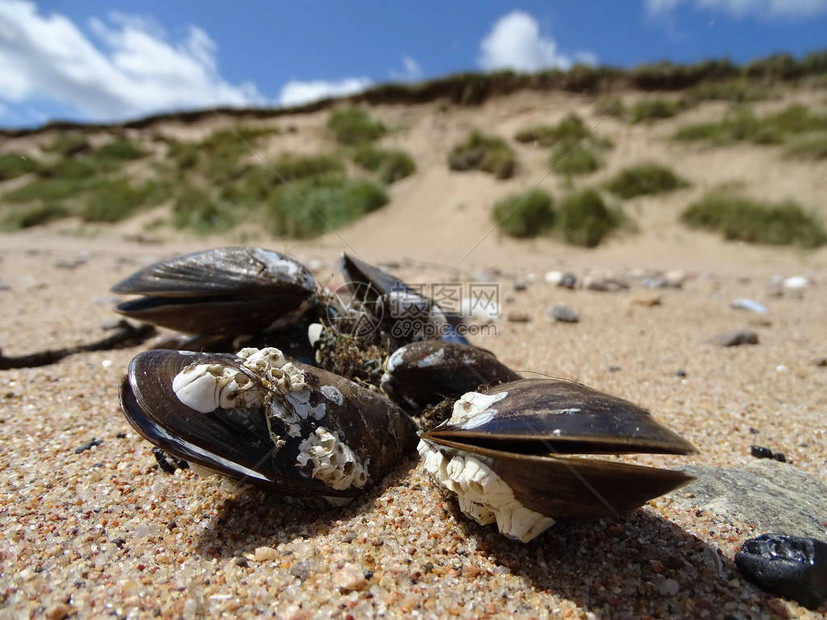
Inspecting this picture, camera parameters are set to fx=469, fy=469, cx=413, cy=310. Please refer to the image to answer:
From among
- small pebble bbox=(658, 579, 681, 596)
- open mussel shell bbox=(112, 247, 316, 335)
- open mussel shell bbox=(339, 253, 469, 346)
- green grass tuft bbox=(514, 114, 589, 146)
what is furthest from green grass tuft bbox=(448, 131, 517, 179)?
small pebble bbox=(658, 579, 681, 596)

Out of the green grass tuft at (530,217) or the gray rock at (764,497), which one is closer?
the gray rock at (764,497)

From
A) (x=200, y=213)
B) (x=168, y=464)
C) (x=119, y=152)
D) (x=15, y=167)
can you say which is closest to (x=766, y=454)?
(x=168, y=464)

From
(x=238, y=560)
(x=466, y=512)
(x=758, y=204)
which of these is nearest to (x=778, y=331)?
(x=466, y=512)

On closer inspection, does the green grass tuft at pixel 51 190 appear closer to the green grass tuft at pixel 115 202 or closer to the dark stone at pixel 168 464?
the green grass tuft at pixel 115 202

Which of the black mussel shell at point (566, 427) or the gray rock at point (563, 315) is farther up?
the black mussel shell at point (566, 427)

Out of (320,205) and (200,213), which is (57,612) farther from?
(200,213)

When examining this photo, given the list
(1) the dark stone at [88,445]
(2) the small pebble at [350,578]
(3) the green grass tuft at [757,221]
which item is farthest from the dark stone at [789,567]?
(3) the green grass tuft at [757,221]

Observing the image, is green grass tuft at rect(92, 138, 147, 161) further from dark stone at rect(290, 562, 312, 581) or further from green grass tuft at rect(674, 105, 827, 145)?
dark stone at rect(290, 562, 312, 581)
